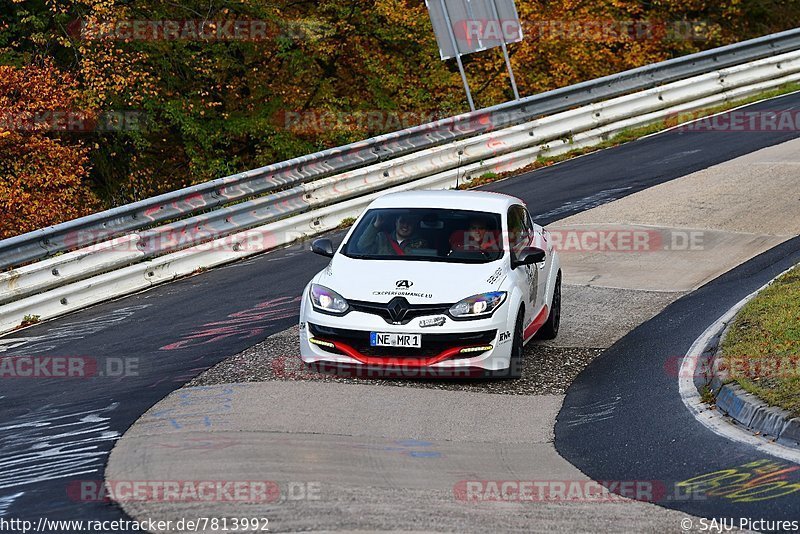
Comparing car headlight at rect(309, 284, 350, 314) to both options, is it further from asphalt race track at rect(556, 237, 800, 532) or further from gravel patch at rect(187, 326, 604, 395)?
asphalt race track at rect(556, 237, 800, 532)

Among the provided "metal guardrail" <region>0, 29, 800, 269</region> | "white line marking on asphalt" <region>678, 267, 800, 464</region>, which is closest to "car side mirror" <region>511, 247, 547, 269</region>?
"white line marking on asphalt" <region>678, 267, 800, 464</region>

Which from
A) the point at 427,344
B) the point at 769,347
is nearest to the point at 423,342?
the point at 427,344

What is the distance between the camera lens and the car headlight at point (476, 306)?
10.3 m

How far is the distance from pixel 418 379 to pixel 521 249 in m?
1.84

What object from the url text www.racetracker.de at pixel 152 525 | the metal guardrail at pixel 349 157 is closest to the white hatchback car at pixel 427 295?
the url text www.racetracker.de at pixel 152 525

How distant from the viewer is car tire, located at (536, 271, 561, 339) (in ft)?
39.9

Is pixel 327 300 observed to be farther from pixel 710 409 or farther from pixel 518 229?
pixel 710 409

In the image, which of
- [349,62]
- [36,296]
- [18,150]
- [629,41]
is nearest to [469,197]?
[36,296]

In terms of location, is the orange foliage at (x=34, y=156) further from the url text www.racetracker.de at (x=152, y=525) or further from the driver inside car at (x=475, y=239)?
the url text www.racetracker.de at (x=152, y=525)

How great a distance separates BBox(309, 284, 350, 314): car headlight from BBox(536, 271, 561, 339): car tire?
2.60 m

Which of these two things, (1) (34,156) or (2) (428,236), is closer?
(2) (428,236)

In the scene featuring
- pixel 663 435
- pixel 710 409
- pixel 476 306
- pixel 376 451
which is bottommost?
pixel 710 409

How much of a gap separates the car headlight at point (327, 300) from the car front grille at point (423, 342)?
7.7 inches

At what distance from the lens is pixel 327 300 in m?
10.5
